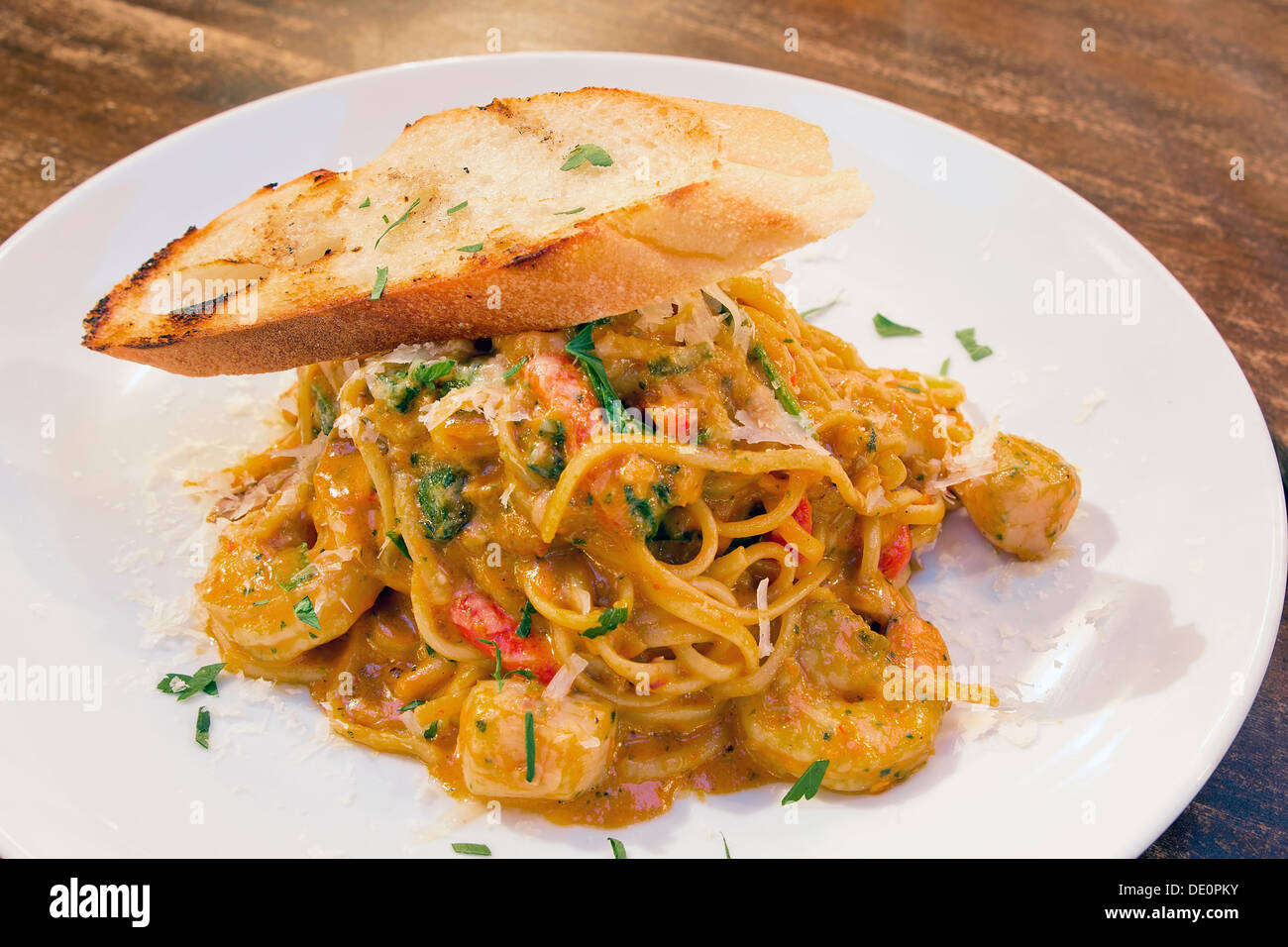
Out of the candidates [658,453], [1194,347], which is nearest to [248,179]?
[658,453]

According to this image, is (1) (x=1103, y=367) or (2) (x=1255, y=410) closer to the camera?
(2) (x=1255, y=410)

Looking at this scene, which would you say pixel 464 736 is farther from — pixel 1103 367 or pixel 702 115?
pixel 1103 367

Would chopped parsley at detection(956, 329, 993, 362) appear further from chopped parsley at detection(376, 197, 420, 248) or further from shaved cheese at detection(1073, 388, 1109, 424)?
chopped parsley at detection(376, 197, 420, 248)

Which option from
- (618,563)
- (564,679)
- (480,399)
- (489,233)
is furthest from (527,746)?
(489,233)

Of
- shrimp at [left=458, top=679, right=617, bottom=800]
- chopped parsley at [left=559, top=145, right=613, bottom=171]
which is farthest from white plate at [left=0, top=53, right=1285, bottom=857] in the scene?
chopped parsley at [left=559, top=145, right=613, bottom=171]

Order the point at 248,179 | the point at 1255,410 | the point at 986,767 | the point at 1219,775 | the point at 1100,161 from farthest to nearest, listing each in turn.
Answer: the point at 1100,161, the point at 248,179, the point at 1255,410, the point at 1219,775, the point at 986,767

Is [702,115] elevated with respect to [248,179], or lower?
elevated
